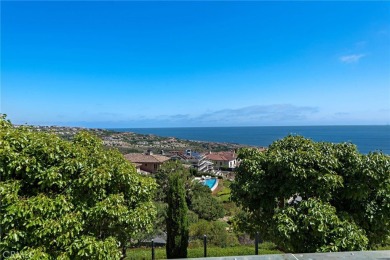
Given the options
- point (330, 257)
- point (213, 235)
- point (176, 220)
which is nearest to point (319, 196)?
point (330, 257)

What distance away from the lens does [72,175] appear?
4.57m

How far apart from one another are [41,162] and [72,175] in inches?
20.7

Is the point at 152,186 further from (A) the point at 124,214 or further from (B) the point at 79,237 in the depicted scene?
(B) the point at 79,237

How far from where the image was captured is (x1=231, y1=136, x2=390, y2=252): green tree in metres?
5.32

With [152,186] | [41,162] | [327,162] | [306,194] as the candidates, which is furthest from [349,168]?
[41,162]

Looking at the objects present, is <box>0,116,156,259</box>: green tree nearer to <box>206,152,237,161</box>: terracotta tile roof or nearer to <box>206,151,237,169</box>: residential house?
<box>206,151,237,169</box>: residential house

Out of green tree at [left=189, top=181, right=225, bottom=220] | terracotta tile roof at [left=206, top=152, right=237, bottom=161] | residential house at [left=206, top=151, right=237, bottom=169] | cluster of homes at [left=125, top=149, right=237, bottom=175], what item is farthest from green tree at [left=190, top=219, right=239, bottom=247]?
terracotta tile roof at [left=206, top=152, right=237, bottom=161]

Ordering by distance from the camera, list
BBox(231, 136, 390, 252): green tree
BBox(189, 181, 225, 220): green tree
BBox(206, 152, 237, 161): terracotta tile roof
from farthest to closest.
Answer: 1. BBox(206, 152, 237, 161): terracotta tile roof
2. BBox(189, 181, 225, 220): green tree
3. BBox(231, 136, 390, 252): green tree

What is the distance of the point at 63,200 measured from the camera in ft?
13.8

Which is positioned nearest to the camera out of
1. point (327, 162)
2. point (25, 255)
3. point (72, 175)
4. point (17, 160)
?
point (25, 255)

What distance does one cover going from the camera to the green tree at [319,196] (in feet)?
17.5

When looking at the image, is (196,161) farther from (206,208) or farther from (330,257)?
(330,257)

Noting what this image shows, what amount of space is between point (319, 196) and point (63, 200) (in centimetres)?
505

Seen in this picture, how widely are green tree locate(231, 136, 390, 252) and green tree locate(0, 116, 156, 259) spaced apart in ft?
9.31
